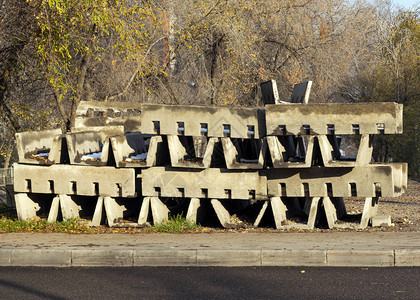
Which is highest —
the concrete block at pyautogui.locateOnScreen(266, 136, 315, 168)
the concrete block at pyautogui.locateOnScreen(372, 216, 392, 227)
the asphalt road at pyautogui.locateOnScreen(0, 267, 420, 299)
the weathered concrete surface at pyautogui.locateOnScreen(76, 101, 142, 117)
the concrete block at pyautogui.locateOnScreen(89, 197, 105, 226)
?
the weathered concrete surface at pyautogui.locateOnScreen(76, 101, 142, 117)

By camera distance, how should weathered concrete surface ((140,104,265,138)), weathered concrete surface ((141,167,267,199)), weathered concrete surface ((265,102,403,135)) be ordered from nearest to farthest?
weathered concrete surface ((265,102,403,135)), weathered concrete surface ((140,104,265,138)), weathered concrete surface ((141,167,267,199))

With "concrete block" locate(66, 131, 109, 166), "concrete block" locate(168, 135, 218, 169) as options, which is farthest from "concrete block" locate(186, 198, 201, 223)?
"concrete block" locate(66, 131, 109, 166)

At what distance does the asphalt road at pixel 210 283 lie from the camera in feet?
20.4

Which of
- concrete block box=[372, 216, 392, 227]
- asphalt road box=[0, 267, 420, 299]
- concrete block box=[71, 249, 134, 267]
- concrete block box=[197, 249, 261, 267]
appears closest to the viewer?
asphalt road box=[0, 267, 420, 299]

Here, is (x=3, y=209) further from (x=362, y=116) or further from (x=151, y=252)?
(x=362, y=116)

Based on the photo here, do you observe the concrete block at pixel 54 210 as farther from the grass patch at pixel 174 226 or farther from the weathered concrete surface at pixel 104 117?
the weathered concrete surface at pixel 104 117

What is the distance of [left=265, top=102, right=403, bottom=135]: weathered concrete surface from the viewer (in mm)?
9406

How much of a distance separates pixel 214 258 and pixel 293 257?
0.98m

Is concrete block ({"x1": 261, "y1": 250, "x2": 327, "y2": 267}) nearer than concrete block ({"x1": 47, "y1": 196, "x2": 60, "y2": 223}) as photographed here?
Yes

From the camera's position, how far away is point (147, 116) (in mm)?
10016

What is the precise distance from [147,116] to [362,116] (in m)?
3.35

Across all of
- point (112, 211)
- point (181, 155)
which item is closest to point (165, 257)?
point (112, 211)

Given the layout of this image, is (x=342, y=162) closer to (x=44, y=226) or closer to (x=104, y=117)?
(x=44, y=226)

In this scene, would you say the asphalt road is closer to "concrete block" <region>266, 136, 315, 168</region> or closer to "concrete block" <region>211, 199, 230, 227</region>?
"concrete block" <region>266, 136, 315, 168</region>
